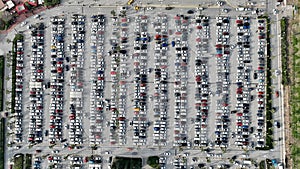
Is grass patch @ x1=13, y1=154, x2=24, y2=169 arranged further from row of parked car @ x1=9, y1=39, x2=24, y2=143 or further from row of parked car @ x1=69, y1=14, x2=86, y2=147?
row of parked car @ x1=69, y1=14, x2=86, y2=147

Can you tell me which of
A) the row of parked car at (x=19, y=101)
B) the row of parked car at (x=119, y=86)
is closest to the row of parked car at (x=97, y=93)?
the row of parked car at (x=119, y=86)

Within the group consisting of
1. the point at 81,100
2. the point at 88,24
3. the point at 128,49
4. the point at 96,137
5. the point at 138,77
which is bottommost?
the point at 96,137

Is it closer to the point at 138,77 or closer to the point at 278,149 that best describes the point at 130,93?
the point at 138,77

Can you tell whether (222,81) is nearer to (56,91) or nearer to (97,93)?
(97,93)

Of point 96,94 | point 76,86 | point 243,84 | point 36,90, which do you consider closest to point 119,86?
point 96,94

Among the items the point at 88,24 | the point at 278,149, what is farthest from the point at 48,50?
the point at 278,149
